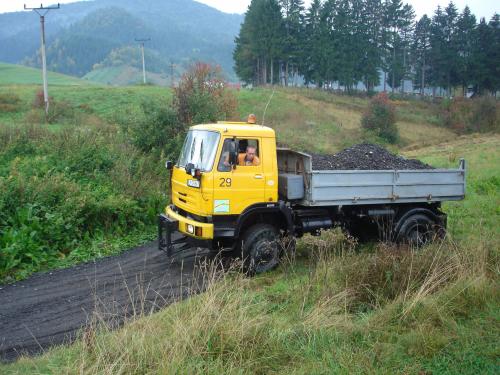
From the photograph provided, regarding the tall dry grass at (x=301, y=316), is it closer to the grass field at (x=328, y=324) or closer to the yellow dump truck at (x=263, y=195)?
the grass field at (x=328, y=324)

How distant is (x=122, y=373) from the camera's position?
16.1ft

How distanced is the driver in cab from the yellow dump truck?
2 cm

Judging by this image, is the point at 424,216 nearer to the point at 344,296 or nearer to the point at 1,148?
the point at 344,296

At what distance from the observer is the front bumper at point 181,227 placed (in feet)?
Answer: 29.2

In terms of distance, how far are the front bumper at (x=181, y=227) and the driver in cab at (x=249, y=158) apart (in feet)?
4.09

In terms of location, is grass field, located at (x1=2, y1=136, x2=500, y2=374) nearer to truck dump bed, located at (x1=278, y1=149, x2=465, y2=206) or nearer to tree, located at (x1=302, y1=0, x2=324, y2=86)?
truck dump bed, located at (x1=278, y1=149, x2=465, y2=206)

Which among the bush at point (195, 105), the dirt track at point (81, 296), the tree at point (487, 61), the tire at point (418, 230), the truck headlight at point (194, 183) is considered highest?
the tree at point (487, 61)

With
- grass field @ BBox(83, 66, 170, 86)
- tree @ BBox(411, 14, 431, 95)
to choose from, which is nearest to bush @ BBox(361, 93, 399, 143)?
tree @ BBox(411, 14, 431, 95)

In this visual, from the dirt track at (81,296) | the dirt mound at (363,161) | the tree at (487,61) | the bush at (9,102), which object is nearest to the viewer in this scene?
the dirt track at (81,296)

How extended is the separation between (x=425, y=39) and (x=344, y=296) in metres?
78.0

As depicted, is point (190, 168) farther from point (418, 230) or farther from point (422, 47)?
point (422, 47)

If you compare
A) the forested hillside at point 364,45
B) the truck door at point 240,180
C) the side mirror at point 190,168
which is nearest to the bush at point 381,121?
the forested hillside at point 364,45

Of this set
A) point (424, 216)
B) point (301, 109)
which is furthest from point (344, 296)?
point (301, 109)

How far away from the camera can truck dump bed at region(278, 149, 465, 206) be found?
31.4ft
